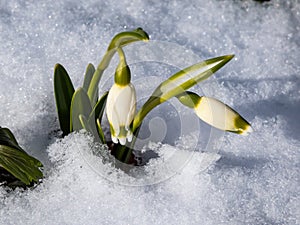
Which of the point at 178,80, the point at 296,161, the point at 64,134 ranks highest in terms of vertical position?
the point at 178,80

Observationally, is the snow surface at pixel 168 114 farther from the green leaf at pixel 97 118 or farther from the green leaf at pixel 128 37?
the green leaf at pixel 128 37

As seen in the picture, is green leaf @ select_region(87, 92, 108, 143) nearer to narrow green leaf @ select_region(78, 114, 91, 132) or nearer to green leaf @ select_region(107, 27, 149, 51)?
narrow green leaf @ select_region(78, 114, 91, 132)

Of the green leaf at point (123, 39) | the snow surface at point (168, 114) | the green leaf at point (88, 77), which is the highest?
the green leaf at point (123, 39)

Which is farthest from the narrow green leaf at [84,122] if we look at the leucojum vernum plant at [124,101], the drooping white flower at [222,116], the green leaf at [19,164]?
the drooping white flower at [222,116]

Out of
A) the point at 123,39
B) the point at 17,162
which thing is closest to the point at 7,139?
the point at 17,162

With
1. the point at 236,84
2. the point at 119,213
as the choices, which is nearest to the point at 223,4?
the point at 236,84

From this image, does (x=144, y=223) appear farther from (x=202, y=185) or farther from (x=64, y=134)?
(x=64, y=134)
